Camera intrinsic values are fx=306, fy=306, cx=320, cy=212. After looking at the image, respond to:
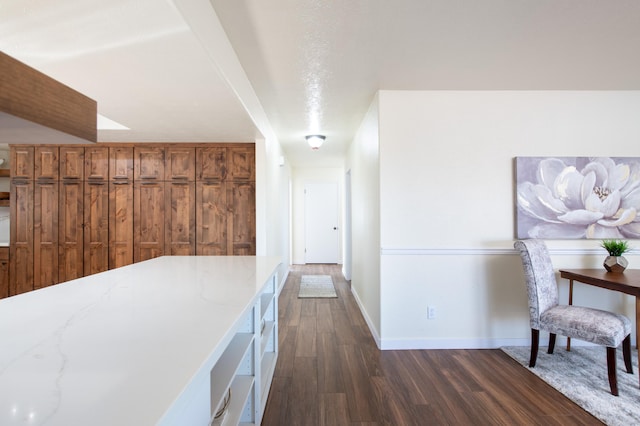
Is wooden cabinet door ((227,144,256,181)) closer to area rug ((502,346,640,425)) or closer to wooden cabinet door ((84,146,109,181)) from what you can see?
wooden cabinet door ((84,146,109,181))

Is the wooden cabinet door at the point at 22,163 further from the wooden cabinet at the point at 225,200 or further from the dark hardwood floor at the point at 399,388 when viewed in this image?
the dark hardwood floor at the point at 399,388

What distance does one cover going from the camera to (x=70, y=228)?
3658 mm

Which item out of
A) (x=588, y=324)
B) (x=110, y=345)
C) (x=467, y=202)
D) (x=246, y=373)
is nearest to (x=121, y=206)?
(x=246, y=373)

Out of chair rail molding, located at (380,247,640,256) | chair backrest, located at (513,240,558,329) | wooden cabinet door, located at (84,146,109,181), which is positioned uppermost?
wooden cabinet door, located at (84,146,109,181)

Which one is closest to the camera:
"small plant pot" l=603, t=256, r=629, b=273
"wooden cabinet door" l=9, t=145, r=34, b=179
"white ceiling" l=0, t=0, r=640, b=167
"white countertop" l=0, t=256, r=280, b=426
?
"white countertop" l=0, t=256, r=280, b=426

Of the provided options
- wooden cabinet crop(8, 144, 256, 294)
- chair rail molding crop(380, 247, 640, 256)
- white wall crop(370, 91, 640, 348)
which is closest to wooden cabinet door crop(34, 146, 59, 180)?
wooden cabinet crop(8, 144, 256, 294)

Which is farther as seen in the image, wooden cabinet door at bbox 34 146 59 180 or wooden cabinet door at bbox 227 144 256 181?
wooden cabinet door at bbox 227 144 256 181

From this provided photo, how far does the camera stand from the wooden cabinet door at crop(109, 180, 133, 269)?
3682mm

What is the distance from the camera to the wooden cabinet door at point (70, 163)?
12.0 ft

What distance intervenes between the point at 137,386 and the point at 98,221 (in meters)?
3.91

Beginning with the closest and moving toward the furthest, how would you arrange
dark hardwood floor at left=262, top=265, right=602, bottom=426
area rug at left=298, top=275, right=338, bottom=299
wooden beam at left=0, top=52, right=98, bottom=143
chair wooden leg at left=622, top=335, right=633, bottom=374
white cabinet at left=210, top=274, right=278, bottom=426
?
1. wooden beam at left=0, top=52, right=98, bottom=143
2. white cabinet at left=210, top=274, right=278, bottom=426
3. dark hardwood floor at left=262, top=265, right=602, bottom=426
4. chair wooden leg at left=622, top=335, right=633, bottom=374
5. area rug at left=298, top=275, right=338, bottom=299

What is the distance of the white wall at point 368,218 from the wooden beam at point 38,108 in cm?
254

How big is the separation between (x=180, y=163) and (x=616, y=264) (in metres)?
4.38

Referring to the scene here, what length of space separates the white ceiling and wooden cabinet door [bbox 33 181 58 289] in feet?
5.33
